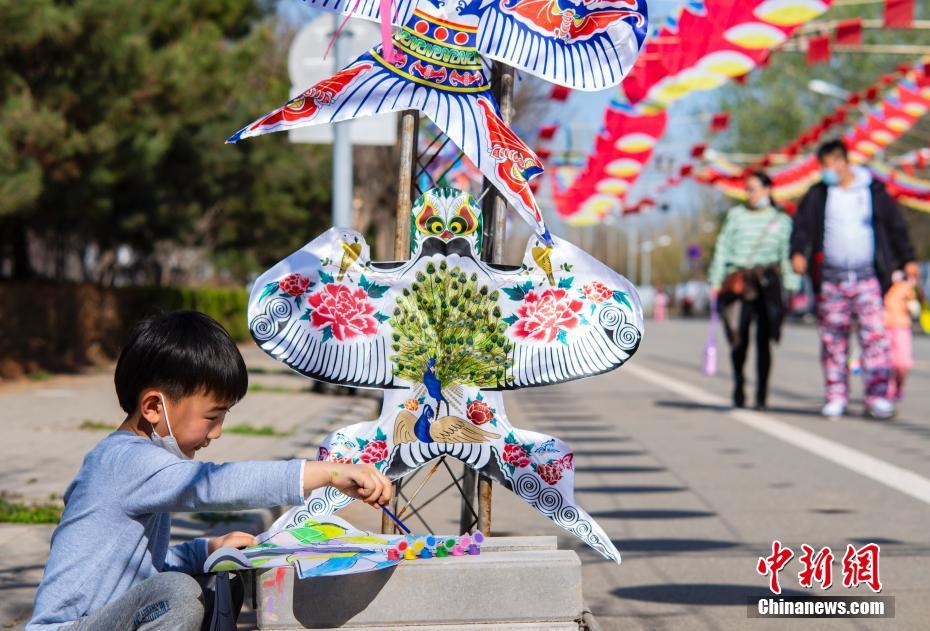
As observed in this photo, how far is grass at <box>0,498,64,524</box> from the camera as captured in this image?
558 cm

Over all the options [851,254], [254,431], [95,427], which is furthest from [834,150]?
[95,427]

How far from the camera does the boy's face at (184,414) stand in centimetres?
304

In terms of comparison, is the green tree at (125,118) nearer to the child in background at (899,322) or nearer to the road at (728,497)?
the road at (728,497)

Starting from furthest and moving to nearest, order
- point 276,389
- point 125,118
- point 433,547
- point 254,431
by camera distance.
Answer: point 125,118
point 276,389
point 254,431
point 433,547

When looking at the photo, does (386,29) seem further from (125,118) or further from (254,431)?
(125,118)

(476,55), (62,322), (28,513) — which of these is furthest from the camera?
(62,322)

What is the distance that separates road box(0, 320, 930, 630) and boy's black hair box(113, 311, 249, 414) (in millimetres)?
1440

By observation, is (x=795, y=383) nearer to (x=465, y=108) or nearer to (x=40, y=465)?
(x=40, y=465)

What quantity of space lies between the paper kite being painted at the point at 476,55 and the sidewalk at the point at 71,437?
2.07 metres

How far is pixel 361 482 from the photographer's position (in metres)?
2.82

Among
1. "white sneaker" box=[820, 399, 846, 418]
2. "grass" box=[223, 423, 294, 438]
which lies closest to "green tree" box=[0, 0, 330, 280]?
"grass" box=[223, 423, 294, 438]

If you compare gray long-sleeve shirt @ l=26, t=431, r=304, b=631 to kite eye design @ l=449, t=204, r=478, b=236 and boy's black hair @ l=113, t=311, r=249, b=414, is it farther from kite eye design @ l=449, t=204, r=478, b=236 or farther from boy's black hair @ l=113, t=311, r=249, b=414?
kite eye design @ l=449, t=204, r=478, b=236

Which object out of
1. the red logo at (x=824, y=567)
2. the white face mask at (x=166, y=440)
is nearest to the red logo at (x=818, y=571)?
the red logo at (x=824, y=567)

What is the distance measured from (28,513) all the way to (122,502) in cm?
298
